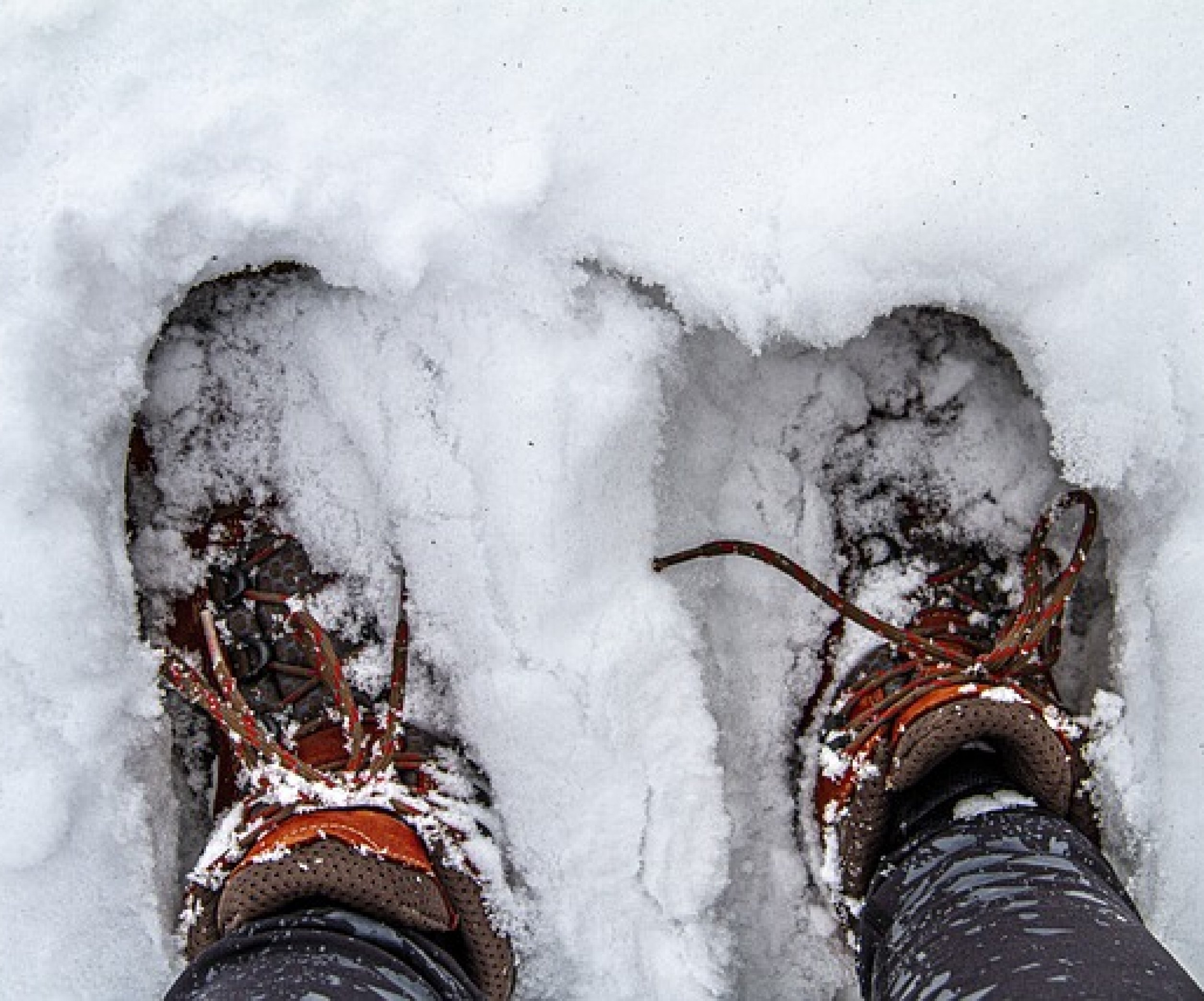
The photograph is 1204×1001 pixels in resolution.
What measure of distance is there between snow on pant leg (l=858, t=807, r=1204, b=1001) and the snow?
8.1 inches

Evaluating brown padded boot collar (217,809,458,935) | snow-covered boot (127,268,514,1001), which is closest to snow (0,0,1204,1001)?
snow-covered boot (127,268,514,1001)

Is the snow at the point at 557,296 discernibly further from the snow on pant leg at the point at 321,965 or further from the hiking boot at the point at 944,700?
the snow on pant leg at the point at 321,965

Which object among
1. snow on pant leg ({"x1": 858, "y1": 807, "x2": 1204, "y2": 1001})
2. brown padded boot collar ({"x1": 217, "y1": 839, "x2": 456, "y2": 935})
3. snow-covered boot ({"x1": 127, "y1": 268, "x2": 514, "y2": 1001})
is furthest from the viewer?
snow-covered boot ({"x1": 127, "y1": 268, "x2": 514, "y2": 1001})

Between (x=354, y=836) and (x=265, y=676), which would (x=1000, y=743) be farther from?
(x=265, y=676)

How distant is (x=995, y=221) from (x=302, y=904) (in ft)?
2.85

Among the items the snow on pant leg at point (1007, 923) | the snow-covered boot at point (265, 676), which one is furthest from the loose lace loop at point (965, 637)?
the snow-covered boot at point (265, 676)

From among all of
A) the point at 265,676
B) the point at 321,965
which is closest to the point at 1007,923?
the point at 321,965

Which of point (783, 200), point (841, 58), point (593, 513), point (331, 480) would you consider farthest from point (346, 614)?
point (841, 58)

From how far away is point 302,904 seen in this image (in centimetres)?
99

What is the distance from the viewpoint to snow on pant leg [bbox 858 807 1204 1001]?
2.71 ft

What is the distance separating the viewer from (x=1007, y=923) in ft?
2.90

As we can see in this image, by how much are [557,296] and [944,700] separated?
529 millimetres

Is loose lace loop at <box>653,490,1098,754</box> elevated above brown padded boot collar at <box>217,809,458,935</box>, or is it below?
above

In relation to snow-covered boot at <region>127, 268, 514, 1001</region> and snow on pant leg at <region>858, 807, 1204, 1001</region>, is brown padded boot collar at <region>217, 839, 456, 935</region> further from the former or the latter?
snow on pant leg at <region>858, 807, 1204, 1001</region>
